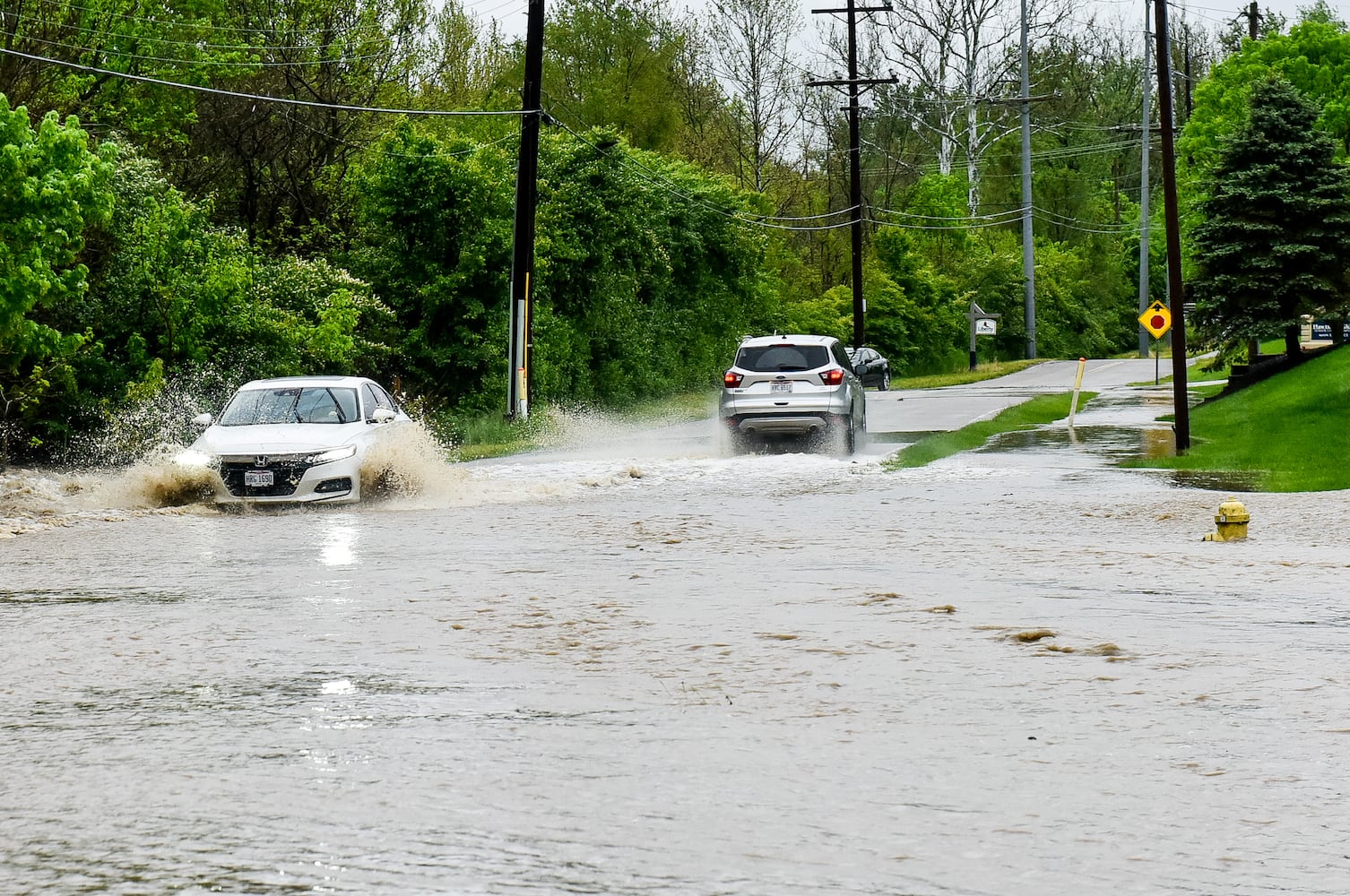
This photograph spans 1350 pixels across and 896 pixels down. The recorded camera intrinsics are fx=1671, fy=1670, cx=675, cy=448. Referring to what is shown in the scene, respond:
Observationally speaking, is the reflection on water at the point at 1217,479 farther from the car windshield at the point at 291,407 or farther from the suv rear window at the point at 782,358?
the car windshield at the point at 291,407

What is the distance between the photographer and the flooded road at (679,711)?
5.43 meters

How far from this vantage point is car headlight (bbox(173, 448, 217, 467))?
17.9 m

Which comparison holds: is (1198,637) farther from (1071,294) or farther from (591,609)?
(1071,294)

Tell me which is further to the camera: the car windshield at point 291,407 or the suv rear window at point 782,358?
the suv rear window at point 782,358

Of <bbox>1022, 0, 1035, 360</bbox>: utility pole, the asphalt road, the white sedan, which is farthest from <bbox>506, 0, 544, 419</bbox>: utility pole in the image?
<bbox>1022, 0, 1035, 360</bbox>: utility pole

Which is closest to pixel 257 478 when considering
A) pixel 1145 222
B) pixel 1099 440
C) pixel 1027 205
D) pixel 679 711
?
pixel 679 711

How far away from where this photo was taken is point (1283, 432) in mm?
27906

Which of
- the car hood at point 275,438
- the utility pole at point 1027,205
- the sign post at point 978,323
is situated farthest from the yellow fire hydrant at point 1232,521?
the utility pole at point 1027,205

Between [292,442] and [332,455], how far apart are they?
1.45 ft

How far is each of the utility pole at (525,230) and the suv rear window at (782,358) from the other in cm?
783

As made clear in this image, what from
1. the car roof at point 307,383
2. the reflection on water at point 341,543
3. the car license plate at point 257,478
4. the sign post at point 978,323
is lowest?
the reflection on water at point 341,543

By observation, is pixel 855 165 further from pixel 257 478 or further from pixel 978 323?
pixel 257 478

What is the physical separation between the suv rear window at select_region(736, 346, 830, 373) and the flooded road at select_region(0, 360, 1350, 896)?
29.6 feet

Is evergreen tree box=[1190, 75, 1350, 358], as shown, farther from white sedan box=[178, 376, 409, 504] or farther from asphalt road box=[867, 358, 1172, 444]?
white sedan box=[178, 376, 409, 504]
